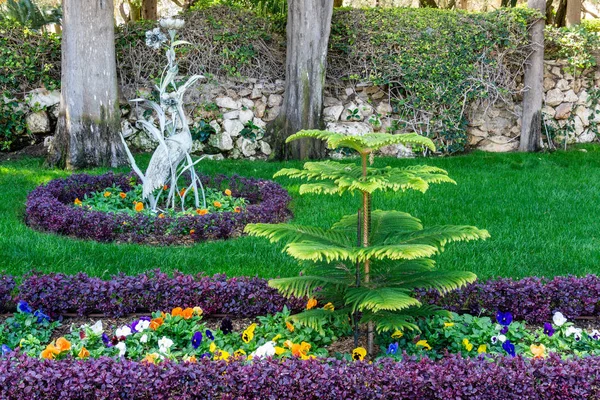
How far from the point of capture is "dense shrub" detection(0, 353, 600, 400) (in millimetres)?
3051

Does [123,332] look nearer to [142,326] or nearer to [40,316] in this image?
[142,326]

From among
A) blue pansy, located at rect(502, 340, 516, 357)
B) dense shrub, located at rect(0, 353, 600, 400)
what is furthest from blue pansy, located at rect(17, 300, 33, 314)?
blue pansy, located at rect(502, 340, 516, 357)

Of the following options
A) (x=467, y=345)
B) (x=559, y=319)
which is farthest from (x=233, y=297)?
(x=559, y=319)

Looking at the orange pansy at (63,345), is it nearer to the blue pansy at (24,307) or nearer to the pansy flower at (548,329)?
the blue pansy at (24,307)

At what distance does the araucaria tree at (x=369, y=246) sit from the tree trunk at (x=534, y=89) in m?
7.51

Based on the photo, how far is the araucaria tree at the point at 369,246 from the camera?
321 cm

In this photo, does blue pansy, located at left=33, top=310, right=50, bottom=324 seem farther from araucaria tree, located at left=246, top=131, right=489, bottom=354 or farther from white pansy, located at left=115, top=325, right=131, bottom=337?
araucaria tree, located at left=246, top=131, right=489, bottom=354

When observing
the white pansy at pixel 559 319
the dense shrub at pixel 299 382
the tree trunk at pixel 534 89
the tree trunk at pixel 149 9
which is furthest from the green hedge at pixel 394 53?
the dense shrub at pixel 299 382

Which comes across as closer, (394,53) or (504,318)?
(504,318)

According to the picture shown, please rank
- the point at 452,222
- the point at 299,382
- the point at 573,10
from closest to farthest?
the point at 299,382, the point at 452,222, the point at 573,10

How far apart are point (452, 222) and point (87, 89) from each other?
500 cm

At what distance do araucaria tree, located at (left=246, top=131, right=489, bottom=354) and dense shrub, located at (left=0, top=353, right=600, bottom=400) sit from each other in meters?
0.32

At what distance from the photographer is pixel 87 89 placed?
8992mm

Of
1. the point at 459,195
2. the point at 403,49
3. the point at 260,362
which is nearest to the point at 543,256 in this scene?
the point at 459,195
